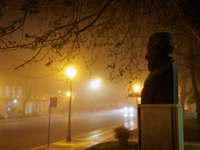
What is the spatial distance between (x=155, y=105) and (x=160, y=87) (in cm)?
44

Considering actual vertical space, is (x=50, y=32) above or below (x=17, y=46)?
above

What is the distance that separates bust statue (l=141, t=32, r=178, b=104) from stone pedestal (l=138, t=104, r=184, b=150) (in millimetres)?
232

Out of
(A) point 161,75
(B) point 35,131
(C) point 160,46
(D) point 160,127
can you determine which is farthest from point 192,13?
(B) point 35,131

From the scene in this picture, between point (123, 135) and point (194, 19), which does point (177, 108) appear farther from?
point (123, 135)

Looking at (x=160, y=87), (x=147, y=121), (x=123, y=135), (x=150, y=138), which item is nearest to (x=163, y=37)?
(x=160, y=87)

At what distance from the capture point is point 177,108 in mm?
3891

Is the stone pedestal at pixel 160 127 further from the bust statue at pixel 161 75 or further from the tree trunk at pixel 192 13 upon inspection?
the tree trunk at pixel 192 13

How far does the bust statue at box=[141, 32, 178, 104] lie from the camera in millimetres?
4207

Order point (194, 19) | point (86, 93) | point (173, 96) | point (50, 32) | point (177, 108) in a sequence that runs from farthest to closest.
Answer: point (86, 93) → point (50, 32) → point (194, 19) → point (173, 96) → point (177, 108)

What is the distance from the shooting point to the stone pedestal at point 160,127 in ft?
12.7

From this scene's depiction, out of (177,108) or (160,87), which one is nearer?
(177,108)

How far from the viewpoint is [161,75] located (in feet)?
14.0

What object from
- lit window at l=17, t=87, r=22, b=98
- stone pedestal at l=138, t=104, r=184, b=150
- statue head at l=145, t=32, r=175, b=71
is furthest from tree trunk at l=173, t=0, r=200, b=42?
lit window at l=17, t=87, r=22, b=98

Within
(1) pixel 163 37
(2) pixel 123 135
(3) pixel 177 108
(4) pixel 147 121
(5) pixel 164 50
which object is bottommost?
(2) pixel 123 135
